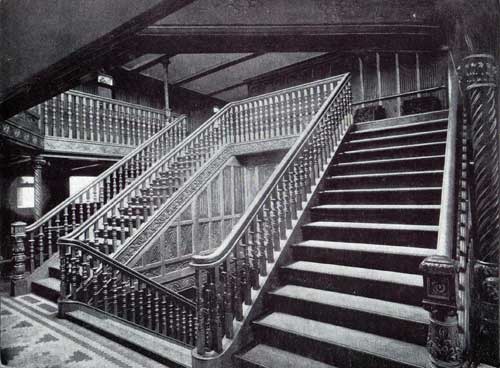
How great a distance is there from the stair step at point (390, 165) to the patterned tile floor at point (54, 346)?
3.51m

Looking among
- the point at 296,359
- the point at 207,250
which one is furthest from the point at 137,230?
the point at 296,359

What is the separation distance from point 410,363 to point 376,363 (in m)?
0.24

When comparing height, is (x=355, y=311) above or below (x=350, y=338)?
above

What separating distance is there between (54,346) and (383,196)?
417cm

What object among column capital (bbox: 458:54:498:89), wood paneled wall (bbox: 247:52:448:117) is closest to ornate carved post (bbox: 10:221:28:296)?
column capital (bbox: 458:54:498:89)

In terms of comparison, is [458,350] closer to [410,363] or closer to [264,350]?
[410,363]

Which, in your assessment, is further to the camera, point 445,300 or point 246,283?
point 246,283

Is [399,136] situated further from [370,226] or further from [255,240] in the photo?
[255,240]

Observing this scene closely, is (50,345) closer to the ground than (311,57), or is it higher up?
closer to the ground

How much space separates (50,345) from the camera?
3.54 m

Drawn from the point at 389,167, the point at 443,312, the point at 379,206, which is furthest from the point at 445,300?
the point at 389,167

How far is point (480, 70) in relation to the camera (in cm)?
249

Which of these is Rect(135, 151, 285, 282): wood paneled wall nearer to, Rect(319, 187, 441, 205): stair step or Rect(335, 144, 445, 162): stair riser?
Rect(335, 144, 445, 162): stair riser

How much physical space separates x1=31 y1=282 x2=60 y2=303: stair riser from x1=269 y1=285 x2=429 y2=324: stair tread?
3.88 m
